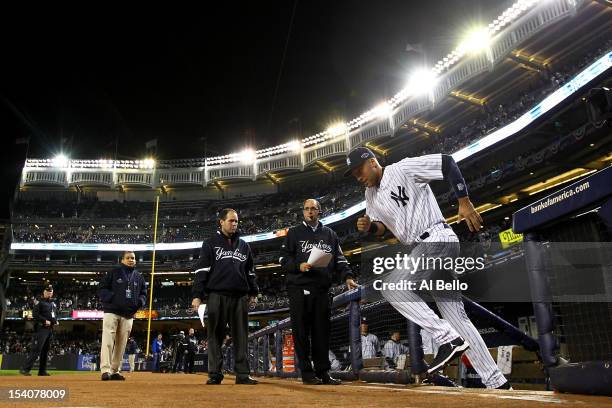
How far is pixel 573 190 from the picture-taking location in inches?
107

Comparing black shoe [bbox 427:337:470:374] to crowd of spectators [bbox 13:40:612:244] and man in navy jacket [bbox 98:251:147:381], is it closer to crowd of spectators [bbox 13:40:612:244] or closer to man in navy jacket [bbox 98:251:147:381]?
man in navy jacket [bbox 98:251:147:381]

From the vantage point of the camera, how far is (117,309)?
6969mm

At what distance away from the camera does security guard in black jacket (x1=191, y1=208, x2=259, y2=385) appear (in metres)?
4.98

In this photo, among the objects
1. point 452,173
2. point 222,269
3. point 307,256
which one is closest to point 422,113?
point 307,256

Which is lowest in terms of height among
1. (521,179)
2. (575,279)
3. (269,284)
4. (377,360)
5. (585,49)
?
(377,360)

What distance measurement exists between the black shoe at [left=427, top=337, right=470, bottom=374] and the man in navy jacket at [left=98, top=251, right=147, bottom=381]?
5231 mm

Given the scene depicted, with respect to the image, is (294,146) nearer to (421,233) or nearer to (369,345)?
(369,345)

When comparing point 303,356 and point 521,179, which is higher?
point 521,179

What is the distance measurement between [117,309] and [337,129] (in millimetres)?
28125

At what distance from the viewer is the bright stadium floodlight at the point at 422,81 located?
26094 millimetres

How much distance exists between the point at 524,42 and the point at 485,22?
298 cm

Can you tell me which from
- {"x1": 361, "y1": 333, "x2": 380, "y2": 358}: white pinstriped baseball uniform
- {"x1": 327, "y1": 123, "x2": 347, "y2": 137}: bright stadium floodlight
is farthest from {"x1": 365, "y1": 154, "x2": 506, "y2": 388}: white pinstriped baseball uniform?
{"x1": 327, "y1": 123, "x2": 347, "y2": 137}: bright stadium floodlight

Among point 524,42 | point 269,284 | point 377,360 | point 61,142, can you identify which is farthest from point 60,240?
point 377,360

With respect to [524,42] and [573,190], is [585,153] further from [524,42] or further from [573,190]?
[573,190]
